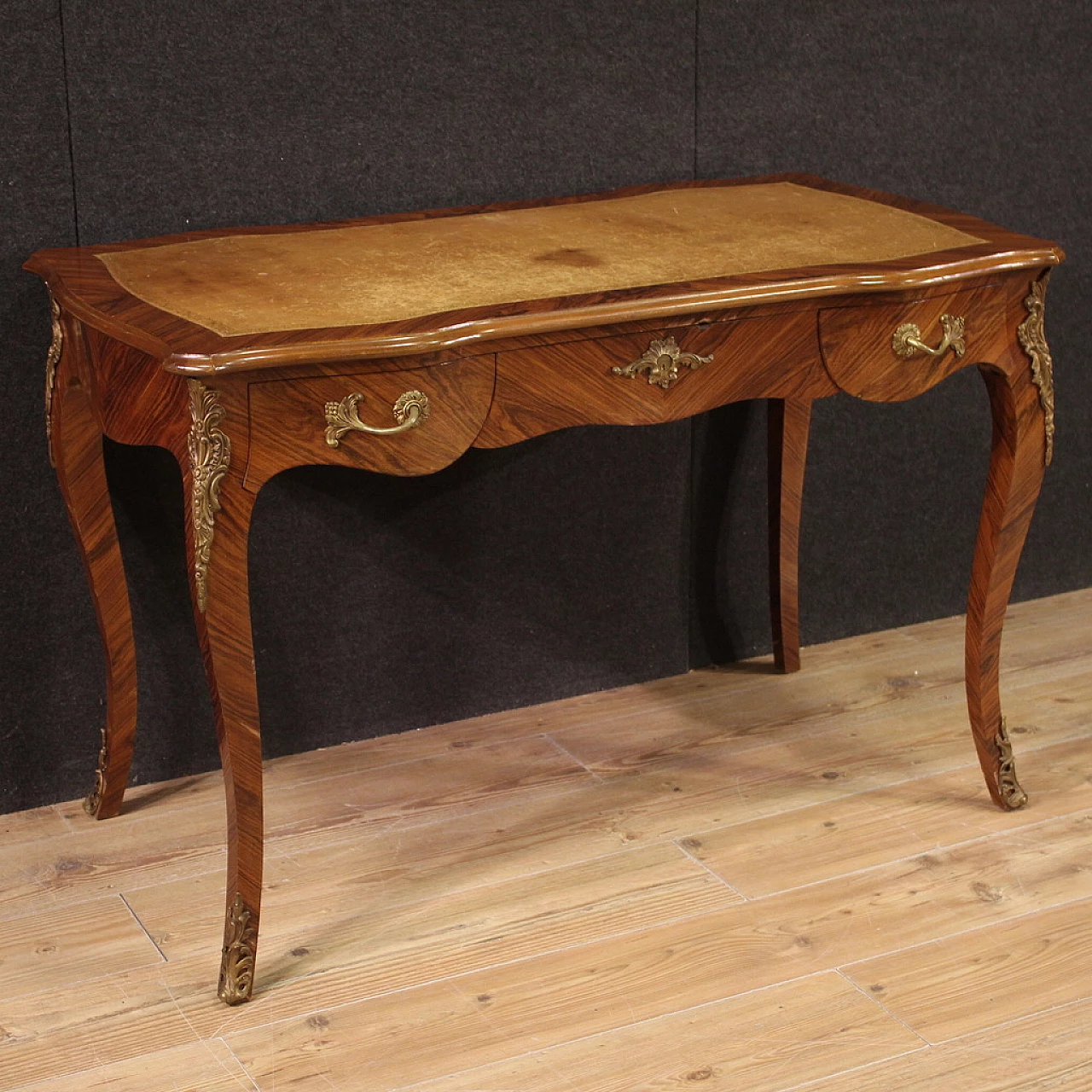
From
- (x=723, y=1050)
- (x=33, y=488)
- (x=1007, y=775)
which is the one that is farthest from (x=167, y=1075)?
(x=1007, y=775)

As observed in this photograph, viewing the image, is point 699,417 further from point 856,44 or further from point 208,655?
point 208,655

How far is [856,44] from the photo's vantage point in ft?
8.37

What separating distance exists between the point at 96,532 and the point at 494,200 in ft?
2.41

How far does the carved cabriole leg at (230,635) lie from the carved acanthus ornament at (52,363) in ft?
1.27

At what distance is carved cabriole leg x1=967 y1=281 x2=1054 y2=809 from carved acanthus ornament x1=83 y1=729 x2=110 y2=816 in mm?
1175

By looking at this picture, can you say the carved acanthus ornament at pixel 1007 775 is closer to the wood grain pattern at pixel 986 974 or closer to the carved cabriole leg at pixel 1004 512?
the carved cabriole leg at pixel 1004 512

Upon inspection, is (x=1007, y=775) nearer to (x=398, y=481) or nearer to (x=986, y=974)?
(x=986, y=974)

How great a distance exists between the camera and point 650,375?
1.86 m

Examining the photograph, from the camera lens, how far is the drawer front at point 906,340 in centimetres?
195

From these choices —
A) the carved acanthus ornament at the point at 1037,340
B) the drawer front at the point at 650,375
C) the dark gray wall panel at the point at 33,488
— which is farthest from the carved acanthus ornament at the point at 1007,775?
the dark gray wall panel at the point at 33,488

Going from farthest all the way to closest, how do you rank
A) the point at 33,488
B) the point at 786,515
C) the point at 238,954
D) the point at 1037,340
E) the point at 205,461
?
1. the point at 786,515
2. the point at 33,488
3. the point at 1037,340
4. the point at 238,954
5. the point at 205,461

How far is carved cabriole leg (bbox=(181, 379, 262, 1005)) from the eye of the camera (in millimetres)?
1671

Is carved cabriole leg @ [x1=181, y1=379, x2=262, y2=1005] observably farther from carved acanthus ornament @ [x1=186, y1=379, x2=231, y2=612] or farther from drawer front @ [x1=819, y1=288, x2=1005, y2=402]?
drawer front @ [x1=819, y1=288, x2=1005, y2=402]

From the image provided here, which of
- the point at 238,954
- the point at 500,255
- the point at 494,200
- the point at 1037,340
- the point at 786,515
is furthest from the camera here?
the point at 786,515
